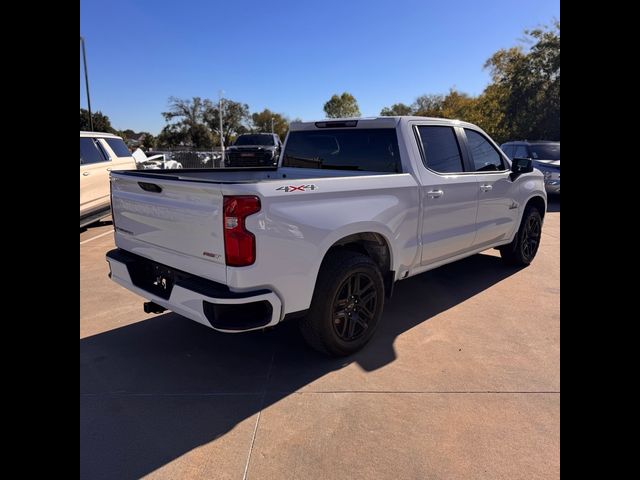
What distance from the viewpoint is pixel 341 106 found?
72000 mm

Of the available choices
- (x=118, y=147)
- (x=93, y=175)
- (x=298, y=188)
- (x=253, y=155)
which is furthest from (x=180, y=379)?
(x=253, y=155)

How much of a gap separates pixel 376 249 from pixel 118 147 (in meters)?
7.86

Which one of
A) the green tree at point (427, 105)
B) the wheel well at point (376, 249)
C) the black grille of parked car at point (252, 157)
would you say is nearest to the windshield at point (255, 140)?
the black grille of parked car at point (252, 157)

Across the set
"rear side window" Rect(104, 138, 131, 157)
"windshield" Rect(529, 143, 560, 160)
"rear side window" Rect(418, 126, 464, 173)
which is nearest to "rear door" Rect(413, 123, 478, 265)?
"rear side window" Rect(418, 126, 464, 173)

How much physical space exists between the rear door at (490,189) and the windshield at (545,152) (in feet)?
29.5

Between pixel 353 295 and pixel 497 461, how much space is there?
152 cm

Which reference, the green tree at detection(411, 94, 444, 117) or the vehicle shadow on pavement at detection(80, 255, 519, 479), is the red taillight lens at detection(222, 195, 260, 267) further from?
the green tree at detection(411, 94, 444, 117)

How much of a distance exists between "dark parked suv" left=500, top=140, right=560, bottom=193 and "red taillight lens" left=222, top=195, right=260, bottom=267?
39.9 ft

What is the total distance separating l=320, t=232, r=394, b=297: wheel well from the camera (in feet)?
11.7

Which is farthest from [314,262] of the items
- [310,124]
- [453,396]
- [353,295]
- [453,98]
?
[453,98]

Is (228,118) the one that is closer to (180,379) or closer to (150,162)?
(150,162)
